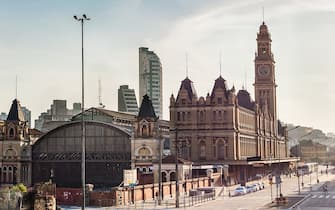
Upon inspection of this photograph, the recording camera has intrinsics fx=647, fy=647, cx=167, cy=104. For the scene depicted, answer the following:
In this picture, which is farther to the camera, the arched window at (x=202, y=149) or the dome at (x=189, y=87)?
the dome at (x=189, y=87)

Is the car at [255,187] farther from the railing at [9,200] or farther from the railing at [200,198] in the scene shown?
the railing at [9,200]

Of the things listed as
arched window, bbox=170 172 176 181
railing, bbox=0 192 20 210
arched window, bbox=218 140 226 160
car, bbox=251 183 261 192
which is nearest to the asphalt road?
car, bbox=251 183 261 192

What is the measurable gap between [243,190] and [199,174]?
55.9ft

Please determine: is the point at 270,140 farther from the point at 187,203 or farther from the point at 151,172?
the point at 187,203

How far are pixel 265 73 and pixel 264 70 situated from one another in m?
1.07

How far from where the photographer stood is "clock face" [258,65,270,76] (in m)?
175

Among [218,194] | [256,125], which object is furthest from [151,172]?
[256,125]

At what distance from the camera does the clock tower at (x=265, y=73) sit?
175m

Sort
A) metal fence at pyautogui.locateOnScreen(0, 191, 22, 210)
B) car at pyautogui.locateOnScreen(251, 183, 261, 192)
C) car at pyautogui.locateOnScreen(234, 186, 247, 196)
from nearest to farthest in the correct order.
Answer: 1. metal fence at pyautogui.locateOnScreen(0, 191, 22, 210)
2. car at pyautogui.locateOnScreen(234, 186, 247, 196)
3. car at pyautogui.locateOnScreen(251, 183, 261, 192)

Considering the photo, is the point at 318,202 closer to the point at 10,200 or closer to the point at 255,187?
the point at 255,187

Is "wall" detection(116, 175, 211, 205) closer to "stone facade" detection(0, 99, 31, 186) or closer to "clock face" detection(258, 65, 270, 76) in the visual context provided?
"stone facade" detection(0, 99, 31, 186)

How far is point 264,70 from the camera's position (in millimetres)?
175750

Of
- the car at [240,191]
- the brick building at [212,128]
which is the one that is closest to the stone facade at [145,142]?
the car at [240,191]

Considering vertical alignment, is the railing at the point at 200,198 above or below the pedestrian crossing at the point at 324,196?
above
